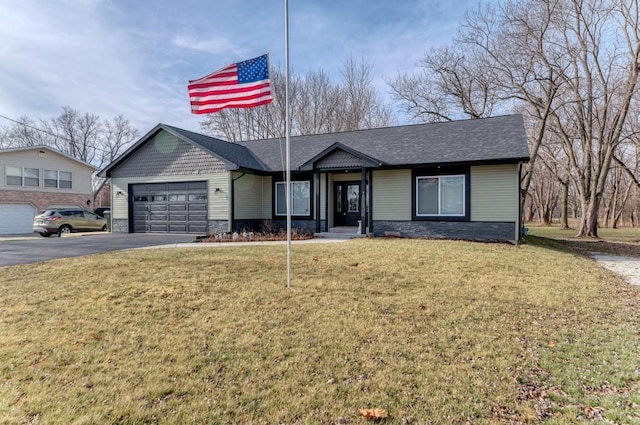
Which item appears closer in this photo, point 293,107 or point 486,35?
point 486,35

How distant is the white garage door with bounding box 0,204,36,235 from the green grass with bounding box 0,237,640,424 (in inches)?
744

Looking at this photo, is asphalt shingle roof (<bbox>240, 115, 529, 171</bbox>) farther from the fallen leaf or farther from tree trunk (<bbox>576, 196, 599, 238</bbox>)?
the fallen leaf

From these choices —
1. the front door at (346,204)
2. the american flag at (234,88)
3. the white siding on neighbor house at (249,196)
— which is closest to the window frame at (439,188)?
the front door at (346,204)

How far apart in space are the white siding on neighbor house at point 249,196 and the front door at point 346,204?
3.13 m

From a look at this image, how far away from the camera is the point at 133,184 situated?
16.2 m

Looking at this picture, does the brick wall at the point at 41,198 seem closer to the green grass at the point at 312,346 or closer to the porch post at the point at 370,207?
the green grass at the point at 312,346

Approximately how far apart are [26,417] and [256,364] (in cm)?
184

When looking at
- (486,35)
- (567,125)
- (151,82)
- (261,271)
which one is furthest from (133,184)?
(567,125)

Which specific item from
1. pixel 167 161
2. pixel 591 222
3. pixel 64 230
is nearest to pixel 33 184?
pixel 64 230

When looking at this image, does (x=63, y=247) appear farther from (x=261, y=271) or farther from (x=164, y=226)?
(x=261, y=271)

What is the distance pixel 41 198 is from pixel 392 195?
23098 millimetres

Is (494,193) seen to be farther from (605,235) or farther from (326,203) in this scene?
(605,235)

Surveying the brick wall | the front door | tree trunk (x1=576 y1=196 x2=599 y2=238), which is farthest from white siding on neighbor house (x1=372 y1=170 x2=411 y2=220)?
the brick wall

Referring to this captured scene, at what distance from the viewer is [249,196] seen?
15.5 metres
